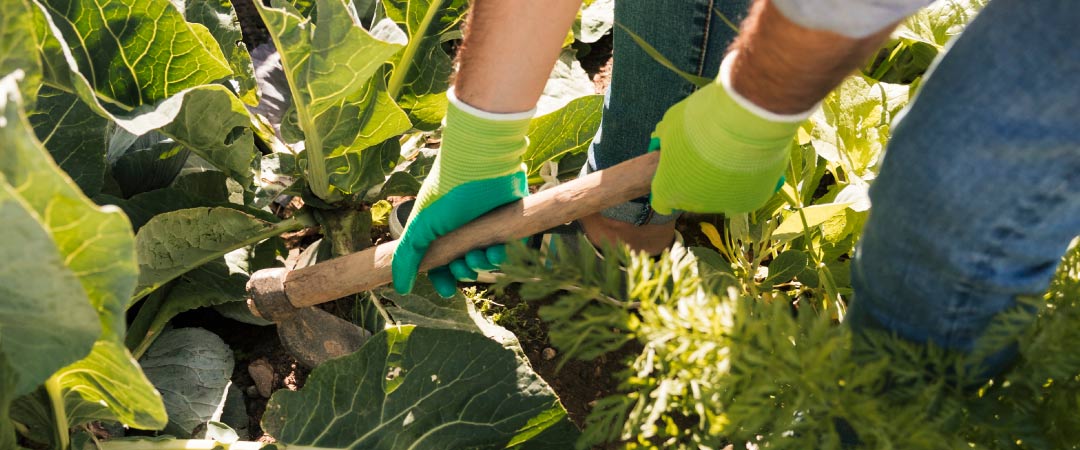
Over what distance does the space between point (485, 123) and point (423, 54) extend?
58 centimetres

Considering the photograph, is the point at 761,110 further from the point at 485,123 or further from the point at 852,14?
the point at 485,123

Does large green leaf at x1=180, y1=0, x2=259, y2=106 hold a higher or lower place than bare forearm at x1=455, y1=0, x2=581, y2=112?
lower

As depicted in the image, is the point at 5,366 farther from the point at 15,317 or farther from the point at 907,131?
the point at 907,131

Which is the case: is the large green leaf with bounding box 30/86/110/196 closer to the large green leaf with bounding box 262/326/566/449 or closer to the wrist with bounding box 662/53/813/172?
the large green leaf with bounding box 262/326/566/449

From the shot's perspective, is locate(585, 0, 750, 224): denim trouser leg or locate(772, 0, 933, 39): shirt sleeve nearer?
locate(772, 0, 933, 39): shirt sleeve

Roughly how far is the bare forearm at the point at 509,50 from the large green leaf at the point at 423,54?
0.49 meters

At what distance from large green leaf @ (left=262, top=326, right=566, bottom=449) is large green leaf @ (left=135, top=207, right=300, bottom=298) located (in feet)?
1.19

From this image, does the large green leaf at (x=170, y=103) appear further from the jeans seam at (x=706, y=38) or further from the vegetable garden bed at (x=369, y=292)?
the jeans seam at (x=706, y=38)

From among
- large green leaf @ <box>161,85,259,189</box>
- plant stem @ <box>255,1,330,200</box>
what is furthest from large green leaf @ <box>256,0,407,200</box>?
large green leaf @ <box>161,85,259,189</box>

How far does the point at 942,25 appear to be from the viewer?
190cm

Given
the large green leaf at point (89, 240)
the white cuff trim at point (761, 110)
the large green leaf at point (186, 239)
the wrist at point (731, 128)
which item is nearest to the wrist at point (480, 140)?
the wrist at point (731, 128)

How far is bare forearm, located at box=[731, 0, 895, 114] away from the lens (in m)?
1.07

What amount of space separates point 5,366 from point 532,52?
2.76 ft

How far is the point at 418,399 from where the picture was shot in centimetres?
159
